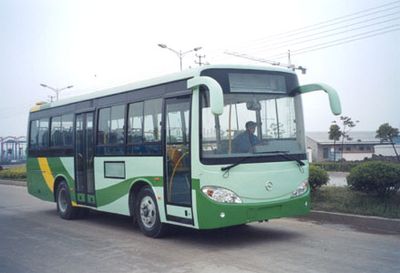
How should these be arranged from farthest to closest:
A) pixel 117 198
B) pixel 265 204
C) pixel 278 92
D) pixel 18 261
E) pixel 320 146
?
pixel 320 146, pixel 117 198, pixel 278 92, pixel 265 204, pixel 18 261

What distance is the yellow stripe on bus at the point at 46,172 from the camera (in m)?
13.3

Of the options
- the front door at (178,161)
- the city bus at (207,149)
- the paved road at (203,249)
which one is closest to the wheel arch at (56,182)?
the paved road at (203,249)

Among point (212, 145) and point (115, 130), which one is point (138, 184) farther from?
point (212, 145)

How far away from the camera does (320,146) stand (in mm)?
69375

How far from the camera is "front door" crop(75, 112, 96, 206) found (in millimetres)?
11336

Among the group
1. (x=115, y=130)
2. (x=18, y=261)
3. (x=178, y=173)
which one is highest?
(x=115, y=130)

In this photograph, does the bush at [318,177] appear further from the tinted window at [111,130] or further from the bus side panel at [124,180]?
the tinted window at [111,130]

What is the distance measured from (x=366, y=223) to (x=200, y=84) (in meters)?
4.56

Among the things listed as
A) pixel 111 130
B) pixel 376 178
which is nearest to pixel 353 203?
pixel 376 178

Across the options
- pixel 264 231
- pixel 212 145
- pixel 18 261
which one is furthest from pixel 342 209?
pixel 18 261

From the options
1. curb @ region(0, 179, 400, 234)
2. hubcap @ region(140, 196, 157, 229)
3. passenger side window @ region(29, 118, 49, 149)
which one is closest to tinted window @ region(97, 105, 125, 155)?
hubcap @ region(140, 196, 157, 229)

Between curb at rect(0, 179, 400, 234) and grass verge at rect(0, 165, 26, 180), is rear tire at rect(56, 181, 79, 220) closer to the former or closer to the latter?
curb at rect(0, 179, 400, 234)

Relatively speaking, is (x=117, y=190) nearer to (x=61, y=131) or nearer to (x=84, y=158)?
(x=84, y=158)

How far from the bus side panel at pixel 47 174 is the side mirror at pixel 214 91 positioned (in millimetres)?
5385
